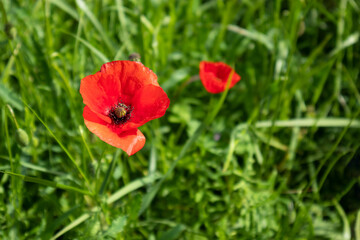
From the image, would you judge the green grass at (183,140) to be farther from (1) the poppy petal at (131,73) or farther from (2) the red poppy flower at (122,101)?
(1) the poppy petal at (131,73)

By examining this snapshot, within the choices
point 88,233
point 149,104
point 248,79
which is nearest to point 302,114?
point 248,79

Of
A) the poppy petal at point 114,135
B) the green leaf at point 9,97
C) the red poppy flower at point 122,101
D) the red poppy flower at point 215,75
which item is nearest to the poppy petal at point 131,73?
the red poppy flower at point 122,101

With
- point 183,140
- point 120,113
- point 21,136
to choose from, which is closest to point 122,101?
point 120,113

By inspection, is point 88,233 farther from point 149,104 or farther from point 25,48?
point 25,48

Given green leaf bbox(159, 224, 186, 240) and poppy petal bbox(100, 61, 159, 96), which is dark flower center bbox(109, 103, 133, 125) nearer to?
poppy petal bbox(100, 61, 159, 96)

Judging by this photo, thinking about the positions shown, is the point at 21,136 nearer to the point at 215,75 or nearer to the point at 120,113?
the point at 120,113

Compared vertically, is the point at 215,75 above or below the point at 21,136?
above
